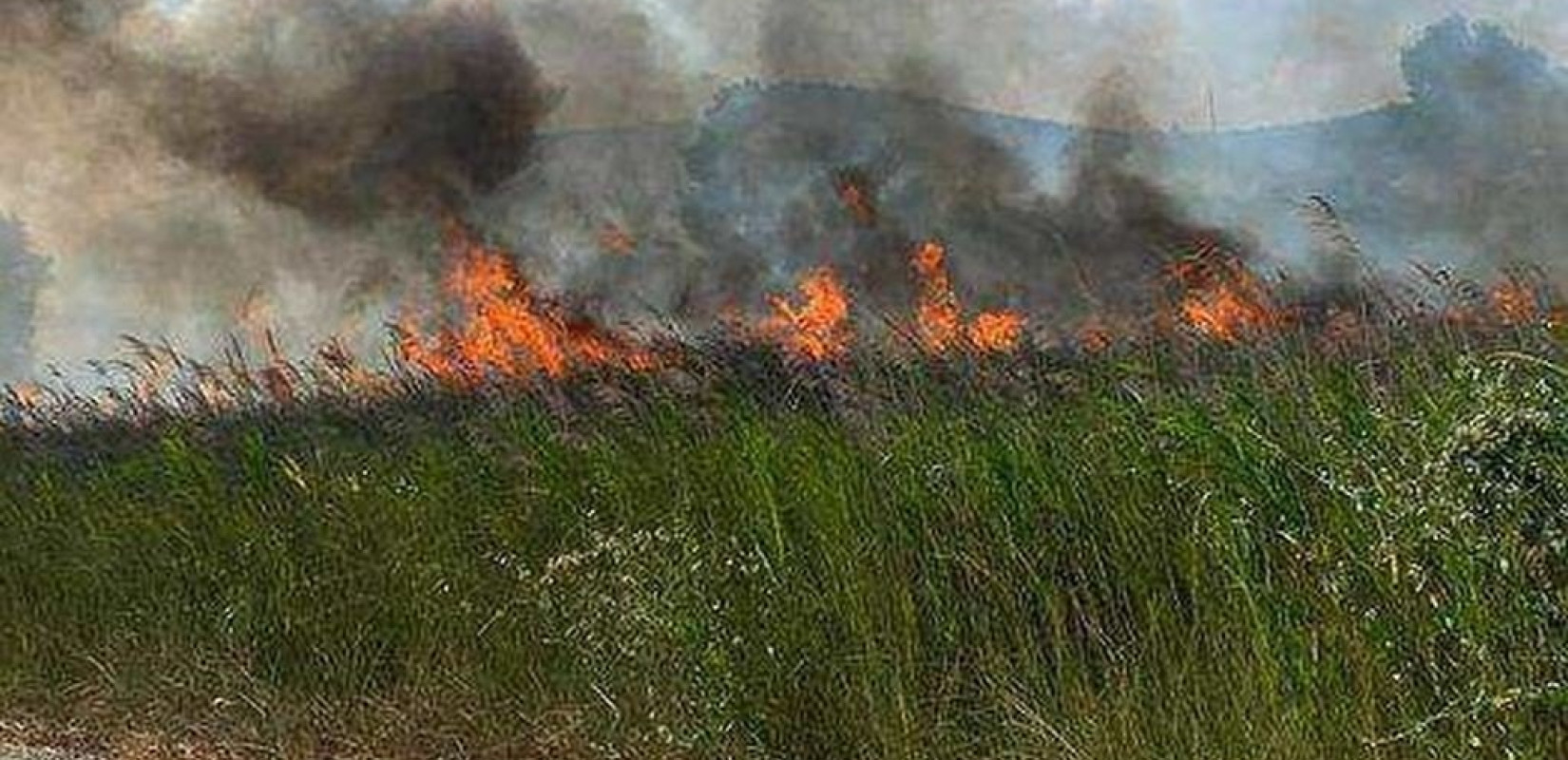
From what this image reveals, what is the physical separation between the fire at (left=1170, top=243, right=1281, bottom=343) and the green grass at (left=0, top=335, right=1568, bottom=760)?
136 mm

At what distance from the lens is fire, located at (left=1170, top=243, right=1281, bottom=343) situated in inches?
215

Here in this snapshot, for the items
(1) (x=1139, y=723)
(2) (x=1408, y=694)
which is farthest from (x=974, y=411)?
(2) (x=1408, y=694)

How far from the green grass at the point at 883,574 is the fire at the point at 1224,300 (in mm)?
136

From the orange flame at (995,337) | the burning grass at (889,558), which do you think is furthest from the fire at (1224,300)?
the orange flame at (995,337)

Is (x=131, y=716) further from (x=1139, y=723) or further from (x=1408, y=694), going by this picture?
(x=1408, y=694)

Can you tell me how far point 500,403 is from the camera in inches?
328

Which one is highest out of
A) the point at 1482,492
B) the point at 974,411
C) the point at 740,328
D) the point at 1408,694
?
the point at 740,328

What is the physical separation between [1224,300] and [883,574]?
1436 millimetres

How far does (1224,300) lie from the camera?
5973 millimetres

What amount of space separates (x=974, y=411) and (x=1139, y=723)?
1.64 metres

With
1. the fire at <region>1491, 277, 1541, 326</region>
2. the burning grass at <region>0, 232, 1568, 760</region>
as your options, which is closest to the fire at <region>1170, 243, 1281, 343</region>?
the burning grass at <region>0, 232, 1568, 760</region>

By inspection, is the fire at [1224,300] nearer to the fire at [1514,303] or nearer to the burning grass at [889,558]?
the burning grass at [889,558]

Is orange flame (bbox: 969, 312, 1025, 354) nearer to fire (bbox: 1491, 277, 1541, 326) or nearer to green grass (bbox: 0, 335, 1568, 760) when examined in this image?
green grass (bbox: 0, 335, 1568, 760)

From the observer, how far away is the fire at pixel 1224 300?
5473 mm
